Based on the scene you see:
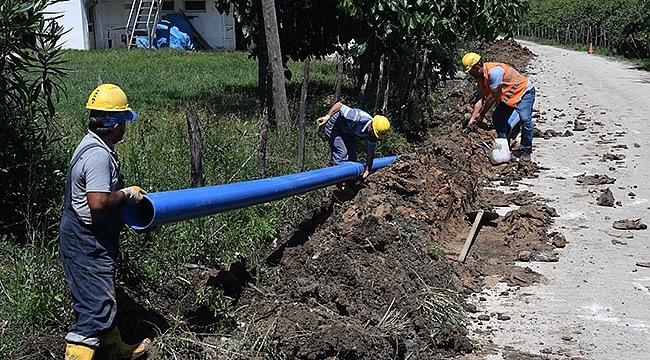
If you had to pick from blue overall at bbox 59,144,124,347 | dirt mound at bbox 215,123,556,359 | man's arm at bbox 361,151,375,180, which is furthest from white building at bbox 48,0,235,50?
blue overall at bbox 59,144,124,347

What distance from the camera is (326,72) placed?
20562mm

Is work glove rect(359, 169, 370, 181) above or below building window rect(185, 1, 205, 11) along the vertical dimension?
below

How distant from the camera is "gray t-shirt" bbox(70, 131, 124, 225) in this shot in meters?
4.38

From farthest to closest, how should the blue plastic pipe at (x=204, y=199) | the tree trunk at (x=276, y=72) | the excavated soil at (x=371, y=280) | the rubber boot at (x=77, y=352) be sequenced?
1. the tree trunk at (x=276, y=72)
2. the excavated soil at (x=371, y=280)
3. the blue plastic pipe at (x=204, y=199)
4. the rubber boot at (x=77, y=352)

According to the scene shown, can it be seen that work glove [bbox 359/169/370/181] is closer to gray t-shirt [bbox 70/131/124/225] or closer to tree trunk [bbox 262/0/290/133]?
tree trunk [bbox 262/0/290/133]

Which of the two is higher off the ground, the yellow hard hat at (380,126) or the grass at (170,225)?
the yellow hard hat at (380,126)

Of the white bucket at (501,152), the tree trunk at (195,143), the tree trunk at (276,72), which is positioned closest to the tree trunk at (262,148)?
the tree trunk at (195,143)

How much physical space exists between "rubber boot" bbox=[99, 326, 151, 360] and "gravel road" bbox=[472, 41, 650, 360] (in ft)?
8.21

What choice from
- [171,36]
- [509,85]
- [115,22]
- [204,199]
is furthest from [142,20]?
[204,199]

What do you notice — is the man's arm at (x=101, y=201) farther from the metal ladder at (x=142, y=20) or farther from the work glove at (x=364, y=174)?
the metal ladder at (x=142, y=20)

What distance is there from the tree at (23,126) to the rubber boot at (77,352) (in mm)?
1530

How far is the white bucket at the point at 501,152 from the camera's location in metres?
11.8

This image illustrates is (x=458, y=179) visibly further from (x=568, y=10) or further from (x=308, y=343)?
(x=568, y=10)

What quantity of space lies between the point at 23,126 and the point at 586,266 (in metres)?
5.24
